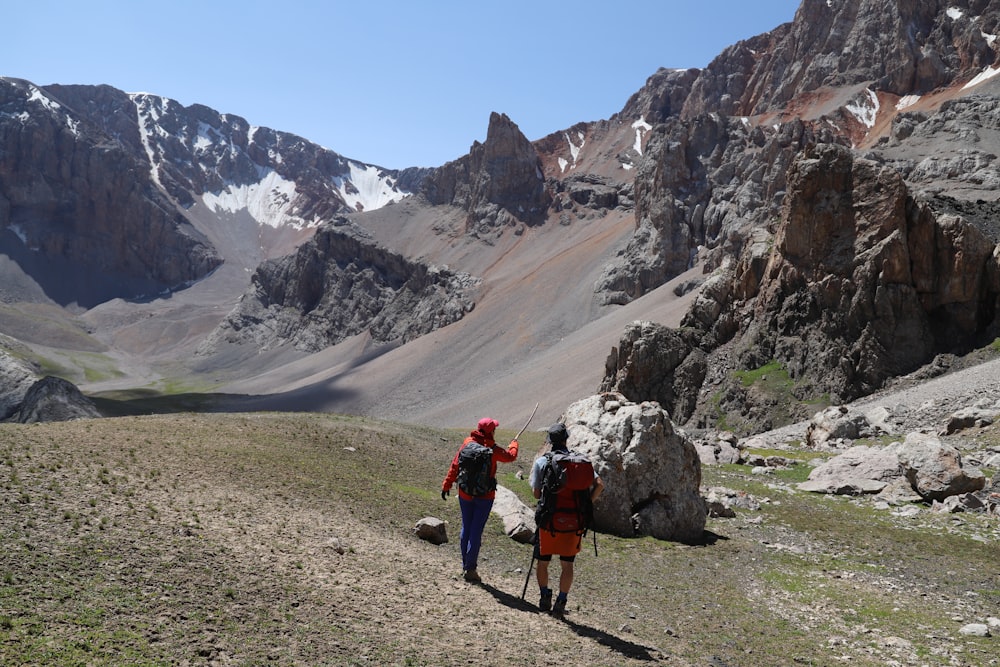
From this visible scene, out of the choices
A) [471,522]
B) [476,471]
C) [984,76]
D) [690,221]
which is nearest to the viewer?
[476,471]

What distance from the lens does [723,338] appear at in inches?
2386

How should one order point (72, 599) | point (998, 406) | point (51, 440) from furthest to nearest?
point (998, 406), point (51, 440), point (72, 599)

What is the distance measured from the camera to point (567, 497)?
12016 millimetres

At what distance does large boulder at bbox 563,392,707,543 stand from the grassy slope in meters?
0.92

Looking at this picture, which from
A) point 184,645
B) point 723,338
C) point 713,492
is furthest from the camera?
point 723,338

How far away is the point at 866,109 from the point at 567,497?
166006 mm

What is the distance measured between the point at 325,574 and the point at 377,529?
3.98 meters

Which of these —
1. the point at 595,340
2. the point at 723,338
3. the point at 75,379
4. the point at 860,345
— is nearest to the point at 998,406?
the point at 860,345

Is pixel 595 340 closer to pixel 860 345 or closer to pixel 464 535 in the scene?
pixel 860 345

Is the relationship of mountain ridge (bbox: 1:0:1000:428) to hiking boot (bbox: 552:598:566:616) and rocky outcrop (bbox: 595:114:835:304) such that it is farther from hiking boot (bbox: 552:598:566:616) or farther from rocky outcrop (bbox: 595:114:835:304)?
hiking boot (bbox: 552:598:566:616)

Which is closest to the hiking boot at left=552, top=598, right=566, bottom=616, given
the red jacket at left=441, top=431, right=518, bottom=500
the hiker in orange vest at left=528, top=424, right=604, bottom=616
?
the hiker in orange vest at left=528, top=424, right=604, bottom=616

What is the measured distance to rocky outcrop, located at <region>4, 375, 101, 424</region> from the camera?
142ft

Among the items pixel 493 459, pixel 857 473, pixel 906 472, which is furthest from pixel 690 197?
pixel 493 459

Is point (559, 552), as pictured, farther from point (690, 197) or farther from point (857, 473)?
point (690, 197)
